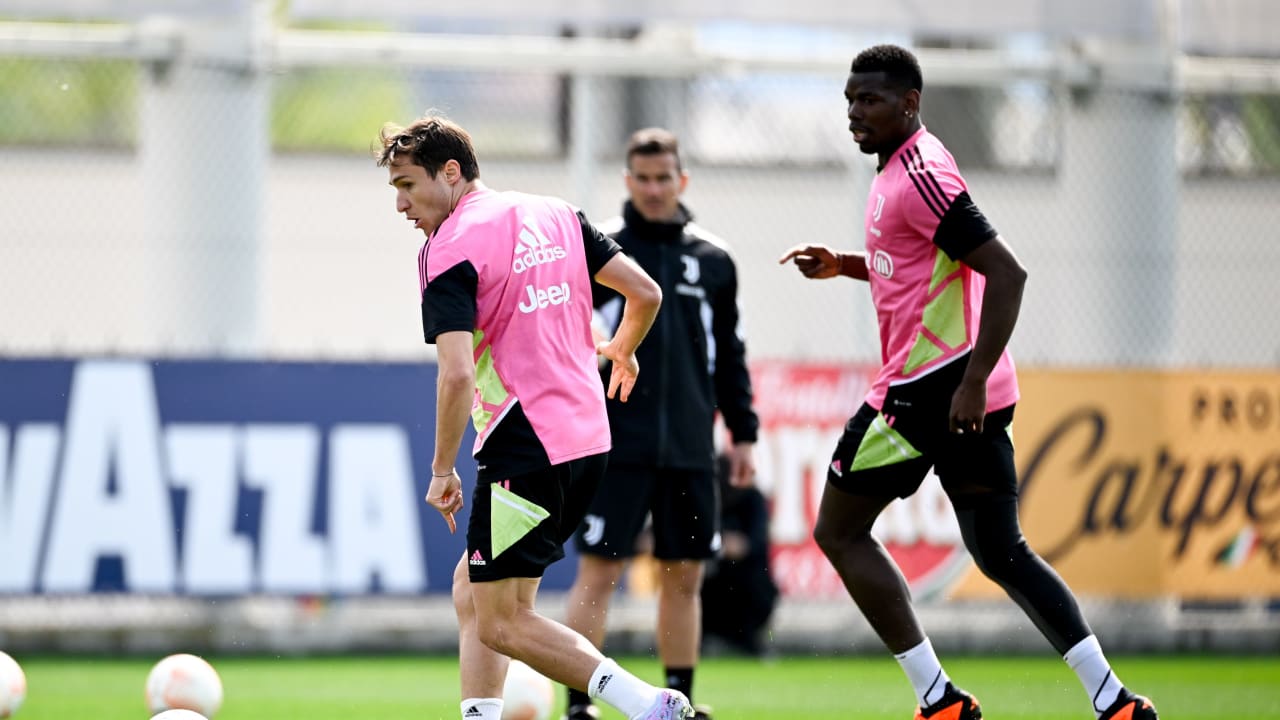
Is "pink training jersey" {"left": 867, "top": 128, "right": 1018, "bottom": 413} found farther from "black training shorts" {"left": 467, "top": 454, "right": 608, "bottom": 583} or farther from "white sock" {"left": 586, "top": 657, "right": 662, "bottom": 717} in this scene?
"white sock" {"left": 586, "top": 657, "right": 662, "bottom": 717}

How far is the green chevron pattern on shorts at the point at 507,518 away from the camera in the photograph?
537 cm

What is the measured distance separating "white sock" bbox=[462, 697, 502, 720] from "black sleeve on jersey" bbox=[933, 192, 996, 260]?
2.07m

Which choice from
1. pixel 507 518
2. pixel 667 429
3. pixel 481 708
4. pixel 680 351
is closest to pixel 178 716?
pixel 481 708

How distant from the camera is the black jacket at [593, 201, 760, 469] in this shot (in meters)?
7.02

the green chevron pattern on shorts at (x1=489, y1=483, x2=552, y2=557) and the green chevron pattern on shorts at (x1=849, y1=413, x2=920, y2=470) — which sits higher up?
the green chevron pattern on shorts at (x1=849, y1=413, x2=920, y2=470)

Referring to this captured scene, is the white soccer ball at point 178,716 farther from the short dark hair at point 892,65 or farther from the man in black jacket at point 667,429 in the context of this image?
the short dark hair at point 892,65

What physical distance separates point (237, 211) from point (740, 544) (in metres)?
3.87

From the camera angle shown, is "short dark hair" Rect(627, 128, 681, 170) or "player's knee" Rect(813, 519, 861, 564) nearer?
"player's knee" Rect(813, 519, 861, 564)

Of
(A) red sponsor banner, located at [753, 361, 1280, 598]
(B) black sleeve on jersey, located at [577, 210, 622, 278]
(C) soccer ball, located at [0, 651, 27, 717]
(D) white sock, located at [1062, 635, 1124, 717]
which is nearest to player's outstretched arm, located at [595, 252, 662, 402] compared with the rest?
(B) black sleeve on jersey, located at [577, 210, 622, 278]

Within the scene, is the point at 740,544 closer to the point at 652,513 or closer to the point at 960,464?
the point at 652,513

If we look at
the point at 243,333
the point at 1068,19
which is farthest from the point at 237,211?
the point at 1068,19

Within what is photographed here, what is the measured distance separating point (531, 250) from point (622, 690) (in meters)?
1.39

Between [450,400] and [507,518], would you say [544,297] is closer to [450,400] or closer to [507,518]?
[450,400]

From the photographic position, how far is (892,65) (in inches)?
233
